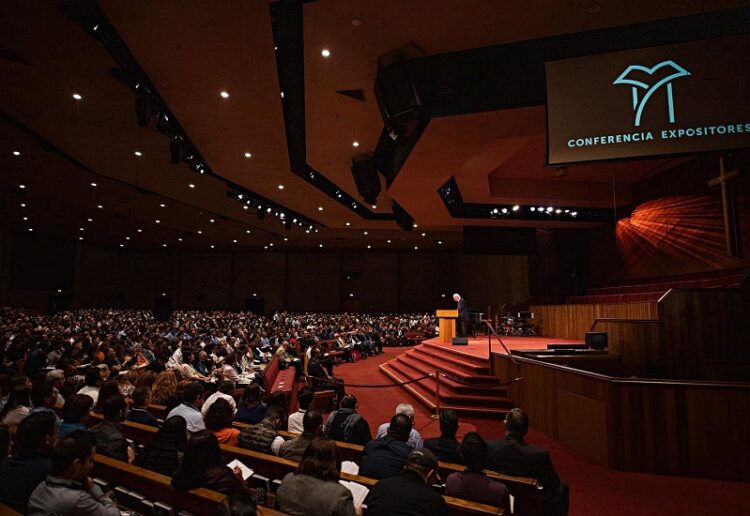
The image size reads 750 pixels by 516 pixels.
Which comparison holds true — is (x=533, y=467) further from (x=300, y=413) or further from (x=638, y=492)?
(x=300, y=413)

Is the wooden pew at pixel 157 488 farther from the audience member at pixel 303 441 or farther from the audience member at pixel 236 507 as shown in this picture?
the audience member at pixel 303 441

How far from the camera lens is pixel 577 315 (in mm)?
11781

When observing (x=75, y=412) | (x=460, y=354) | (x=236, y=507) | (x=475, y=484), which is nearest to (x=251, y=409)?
(x=75, y=412)

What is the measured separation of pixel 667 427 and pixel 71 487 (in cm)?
527

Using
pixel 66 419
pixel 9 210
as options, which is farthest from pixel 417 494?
pixel 9 210

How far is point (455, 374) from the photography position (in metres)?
7.75

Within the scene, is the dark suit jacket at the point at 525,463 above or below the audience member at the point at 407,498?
below

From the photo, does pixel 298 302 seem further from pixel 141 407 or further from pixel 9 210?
pixel 141 407

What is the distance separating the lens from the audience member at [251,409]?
4367mm

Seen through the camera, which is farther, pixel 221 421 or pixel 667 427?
pixel 667 427

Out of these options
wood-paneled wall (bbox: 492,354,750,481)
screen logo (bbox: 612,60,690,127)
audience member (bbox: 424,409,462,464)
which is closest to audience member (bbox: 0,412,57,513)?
audience member (bbox: 424,409,462,464)

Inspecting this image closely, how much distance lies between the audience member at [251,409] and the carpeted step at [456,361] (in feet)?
14.3

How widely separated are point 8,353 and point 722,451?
11.2 meters

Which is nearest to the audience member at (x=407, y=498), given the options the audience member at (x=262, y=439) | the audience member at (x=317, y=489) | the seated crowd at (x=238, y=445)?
the seated crowd at (x=238, y=445)
